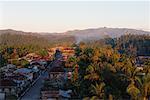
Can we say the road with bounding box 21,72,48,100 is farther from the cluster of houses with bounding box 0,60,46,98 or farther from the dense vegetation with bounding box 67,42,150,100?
the dense vegetation with bounding box 67,42,150,100

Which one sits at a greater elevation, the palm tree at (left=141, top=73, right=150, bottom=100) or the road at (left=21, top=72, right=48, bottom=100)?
the palm tree at (left=141, top=73, right=150, bottom=100)

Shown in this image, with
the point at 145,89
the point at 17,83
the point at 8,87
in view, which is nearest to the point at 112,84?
the point at 145,89

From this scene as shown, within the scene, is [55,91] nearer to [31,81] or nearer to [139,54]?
[31,81]

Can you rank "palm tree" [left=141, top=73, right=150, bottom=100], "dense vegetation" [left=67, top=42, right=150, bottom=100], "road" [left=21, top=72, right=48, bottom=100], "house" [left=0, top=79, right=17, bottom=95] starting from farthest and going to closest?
"house" [left=0, top=79, right=17, bottom=95]
"road" [left=21, top=72, right=48, bottom=100]
"dense vegetation" [left=67, top=42, right=150, bottom=100]
"palm tree" [left=141, top=73, right=150, bottom=100]

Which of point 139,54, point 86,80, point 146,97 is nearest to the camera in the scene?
point 146,97

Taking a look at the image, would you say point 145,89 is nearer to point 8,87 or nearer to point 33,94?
A: point 33,94

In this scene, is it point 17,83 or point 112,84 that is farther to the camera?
point 17,83

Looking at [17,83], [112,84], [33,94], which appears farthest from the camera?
[17,83]

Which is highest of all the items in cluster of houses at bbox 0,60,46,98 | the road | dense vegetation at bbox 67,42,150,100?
dense vegetation at bbox 67,42,150,100

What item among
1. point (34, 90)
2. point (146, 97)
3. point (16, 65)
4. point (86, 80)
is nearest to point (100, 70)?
point (86, 80)

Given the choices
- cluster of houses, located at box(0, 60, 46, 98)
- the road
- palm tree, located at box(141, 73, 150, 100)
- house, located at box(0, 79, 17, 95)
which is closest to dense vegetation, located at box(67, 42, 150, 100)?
palm tree, located at box(141, 73, 150, 100)

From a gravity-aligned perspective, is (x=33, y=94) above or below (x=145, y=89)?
below
